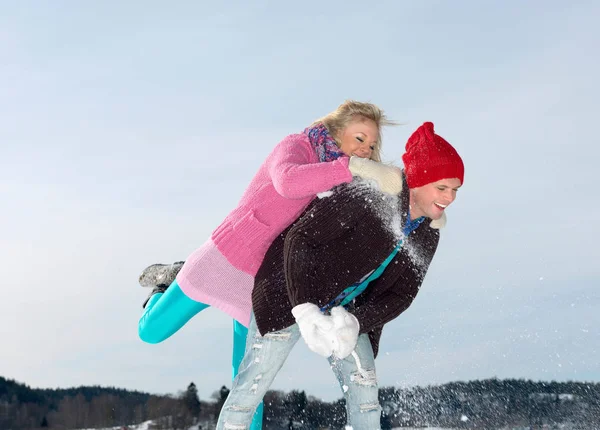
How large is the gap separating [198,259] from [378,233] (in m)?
1.04

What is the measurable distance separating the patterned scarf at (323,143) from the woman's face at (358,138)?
7cm

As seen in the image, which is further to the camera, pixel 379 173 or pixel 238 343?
pixel 238 343

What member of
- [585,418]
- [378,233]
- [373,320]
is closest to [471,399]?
[585,418]

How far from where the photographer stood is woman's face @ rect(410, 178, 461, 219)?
9.96 ft

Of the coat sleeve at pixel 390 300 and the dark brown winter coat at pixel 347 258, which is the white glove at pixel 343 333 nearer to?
the dark brown winter coat at pixel 347 258

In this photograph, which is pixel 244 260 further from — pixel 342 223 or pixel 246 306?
pixel 342 223

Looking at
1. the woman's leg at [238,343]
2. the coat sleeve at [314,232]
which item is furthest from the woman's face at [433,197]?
the woman's leg at [238,343]

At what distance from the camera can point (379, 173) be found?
296 cm

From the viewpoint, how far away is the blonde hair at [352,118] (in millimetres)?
3391

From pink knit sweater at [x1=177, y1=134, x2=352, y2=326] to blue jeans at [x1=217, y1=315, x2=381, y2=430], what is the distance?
368mm

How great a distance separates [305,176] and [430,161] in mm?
558

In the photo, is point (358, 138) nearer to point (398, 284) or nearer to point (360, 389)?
point (398, 284)

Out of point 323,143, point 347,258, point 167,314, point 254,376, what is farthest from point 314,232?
point 167,314

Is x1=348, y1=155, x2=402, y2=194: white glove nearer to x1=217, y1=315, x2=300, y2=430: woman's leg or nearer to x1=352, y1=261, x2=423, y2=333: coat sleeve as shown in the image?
x1=352, y1=261, x2=423, y2=333: coat sleeve
